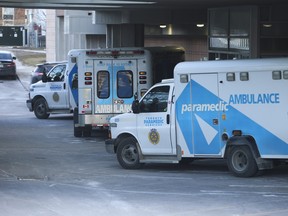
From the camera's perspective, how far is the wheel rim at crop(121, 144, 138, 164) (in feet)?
59.3

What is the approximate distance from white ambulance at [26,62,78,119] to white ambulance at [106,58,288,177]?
11916 mm

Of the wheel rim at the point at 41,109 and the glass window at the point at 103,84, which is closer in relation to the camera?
the glass window at the point at 103,84

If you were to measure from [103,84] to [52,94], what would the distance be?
25.2ft

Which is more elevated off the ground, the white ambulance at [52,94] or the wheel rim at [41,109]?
the white ambulance at [52,94]

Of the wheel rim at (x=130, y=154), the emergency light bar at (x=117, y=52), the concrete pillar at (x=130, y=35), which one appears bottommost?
the wheel rim at (x=130, y=154)

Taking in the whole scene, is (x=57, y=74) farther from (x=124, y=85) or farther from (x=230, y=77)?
(x=230, y=77)

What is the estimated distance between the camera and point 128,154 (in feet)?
59.7

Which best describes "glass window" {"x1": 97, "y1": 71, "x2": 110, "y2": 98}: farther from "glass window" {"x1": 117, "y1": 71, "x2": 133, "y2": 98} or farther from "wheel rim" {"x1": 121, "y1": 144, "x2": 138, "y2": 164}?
"wheel rim" {"x1": 121, "y1": 144, "x2": 138, "y2": 164}

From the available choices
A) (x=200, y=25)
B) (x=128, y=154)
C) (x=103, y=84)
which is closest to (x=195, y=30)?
(x=200, y=25)

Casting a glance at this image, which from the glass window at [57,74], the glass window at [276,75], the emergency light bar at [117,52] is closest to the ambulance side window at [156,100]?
the glass window at [276,75]

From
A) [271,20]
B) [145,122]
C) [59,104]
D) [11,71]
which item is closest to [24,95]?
[11,71]

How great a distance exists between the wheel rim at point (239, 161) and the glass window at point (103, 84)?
25.6 ft

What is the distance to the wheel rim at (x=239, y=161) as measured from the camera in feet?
53.4

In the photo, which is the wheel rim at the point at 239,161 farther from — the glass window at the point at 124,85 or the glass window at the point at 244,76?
the glass window at the point at 124,85
